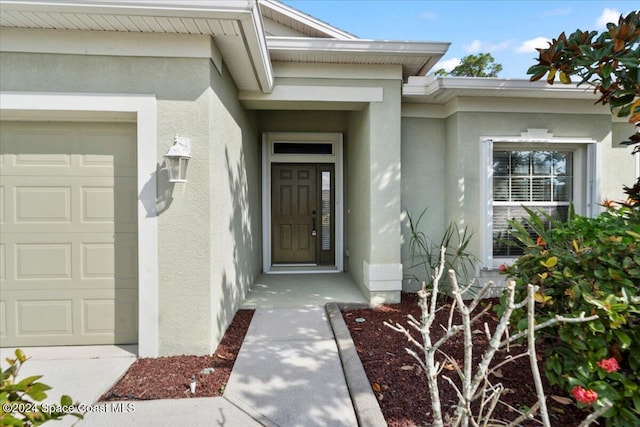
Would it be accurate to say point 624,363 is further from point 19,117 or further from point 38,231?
point 19,117

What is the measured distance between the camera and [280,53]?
3.87 meters

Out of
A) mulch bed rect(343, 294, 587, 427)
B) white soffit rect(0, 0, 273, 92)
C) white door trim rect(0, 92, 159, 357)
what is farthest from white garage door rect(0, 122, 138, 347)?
mulch bed rect(343, 294, 587, 427)

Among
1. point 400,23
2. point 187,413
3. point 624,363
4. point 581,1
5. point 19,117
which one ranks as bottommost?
point 187,413

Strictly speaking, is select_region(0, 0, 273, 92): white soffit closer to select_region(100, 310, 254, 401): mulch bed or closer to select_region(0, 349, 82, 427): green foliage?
select_region(0, 349, 82, 427): green foliage

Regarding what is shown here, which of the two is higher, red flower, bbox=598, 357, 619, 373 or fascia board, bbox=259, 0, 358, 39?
fascia board, bbox=259, 0, 358, 39

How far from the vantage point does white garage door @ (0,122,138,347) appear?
2996mm

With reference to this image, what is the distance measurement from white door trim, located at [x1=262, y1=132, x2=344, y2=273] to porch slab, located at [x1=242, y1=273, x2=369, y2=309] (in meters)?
0.46

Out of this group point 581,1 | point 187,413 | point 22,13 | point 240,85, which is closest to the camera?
point 187,413

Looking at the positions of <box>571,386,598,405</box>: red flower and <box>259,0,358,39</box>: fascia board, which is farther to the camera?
<box>259,0,358,39</box>: fascia board

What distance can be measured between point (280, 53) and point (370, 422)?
12.8ft

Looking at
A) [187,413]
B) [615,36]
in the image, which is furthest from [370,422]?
[615,36]

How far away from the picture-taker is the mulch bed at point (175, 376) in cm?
241

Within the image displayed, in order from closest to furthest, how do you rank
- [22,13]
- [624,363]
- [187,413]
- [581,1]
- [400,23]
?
[624,363]
[187,413]
[22,13]
[581,1]
[400,23]

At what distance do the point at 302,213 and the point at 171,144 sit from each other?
143 inches
